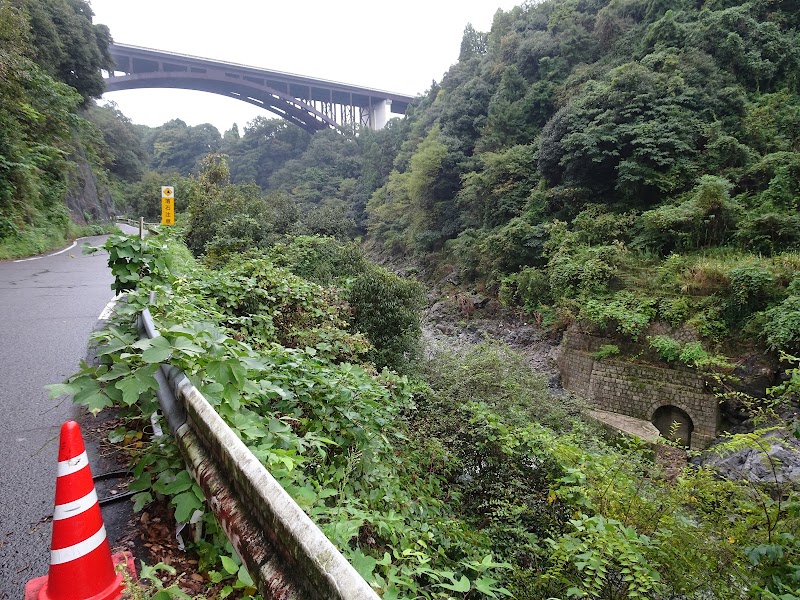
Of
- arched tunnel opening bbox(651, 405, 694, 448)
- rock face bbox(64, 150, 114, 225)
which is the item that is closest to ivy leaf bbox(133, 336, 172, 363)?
arched tunnel opening bbox(651, 405, 694, 448)

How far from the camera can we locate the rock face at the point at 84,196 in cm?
2009

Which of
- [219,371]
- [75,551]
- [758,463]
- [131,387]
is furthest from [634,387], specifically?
[75,551]

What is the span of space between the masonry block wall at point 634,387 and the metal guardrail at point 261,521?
37.6ft

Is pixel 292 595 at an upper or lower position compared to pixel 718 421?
upper

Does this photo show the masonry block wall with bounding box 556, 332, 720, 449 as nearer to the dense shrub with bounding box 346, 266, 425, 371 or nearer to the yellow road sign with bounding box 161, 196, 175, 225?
the dense shrub with bounding box 346, 266, 425, 371

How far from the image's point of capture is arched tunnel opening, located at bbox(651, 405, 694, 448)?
34.5 ft

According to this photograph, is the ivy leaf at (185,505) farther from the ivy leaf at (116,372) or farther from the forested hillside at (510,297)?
the ivy leaf at (116,372)

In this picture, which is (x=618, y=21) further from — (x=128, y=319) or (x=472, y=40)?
(x=128, y=319)

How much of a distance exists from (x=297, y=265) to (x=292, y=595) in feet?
32.5

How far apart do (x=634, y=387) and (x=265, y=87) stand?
153 feet

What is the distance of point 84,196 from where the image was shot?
22453mm

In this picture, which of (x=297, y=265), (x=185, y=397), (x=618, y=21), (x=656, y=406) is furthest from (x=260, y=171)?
(x=185, y=397)

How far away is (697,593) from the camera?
304 cm

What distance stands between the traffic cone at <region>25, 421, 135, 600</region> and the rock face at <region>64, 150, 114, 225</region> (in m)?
22.7
